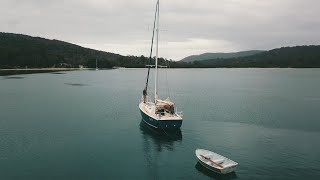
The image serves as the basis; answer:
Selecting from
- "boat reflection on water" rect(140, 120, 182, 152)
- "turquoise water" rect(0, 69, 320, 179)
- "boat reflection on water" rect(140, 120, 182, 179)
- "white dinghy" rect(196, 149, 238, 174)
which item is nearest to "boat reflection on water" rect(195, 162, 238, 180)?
"turquoise water" rect(0, 69, 320, 179)

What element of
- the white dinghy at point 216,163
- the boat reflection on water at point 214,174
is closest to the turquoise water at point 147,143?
the boat reflection on water at point 214,174

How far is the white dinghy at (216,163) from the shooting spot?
115 feet

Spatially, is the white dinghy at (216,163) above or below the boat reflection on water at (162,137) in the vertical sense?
above

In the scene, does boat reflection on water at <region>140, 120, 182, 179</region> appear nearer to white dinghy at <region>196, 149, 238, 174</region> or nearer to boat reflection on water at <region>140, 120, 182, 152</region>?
boat reflection on water at <region>140, 120, 182, 152</region>

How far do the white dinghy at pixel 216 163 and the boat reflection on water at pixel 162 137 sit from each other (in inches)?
291

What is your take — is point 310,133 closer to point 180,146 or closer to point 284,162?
point 284,162

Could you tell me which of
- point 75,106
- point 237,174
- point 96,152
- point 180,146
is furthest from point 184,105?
point 237,174

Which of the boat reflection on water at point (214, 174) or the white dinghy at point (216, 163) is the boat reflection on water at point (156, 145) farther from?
the white dinghy at point (216, 163)

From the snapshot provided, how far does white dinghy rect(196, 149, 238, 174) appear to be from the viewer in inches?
1374

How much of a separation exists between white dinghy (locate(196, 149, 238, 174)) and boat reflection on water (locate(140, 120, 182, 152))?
738cm

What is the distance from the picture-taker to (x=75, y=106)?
8425cm

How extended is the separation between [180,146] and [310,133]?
23.3m

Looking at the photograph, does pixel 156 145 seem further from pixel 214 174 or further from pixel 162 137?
pixel 214 174

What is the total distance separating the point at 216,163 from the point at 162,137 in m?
15.6
